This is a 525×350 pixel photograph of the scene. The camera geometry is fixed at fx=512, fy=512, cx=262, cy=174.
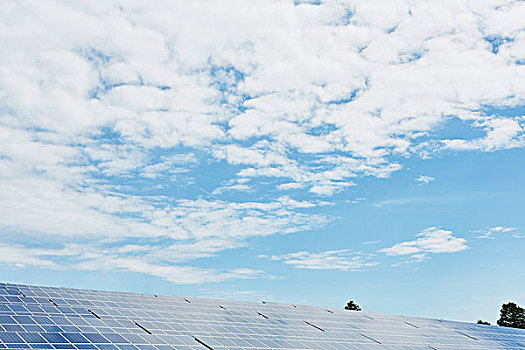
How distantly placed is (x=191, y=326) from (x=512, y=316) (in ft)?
240

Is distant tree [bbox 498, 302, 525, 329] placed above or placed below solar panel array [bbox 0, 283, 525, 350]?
above

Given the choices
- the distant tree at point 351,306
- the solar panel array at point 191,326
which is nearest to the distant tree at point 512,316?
the distant tree at point 351,306

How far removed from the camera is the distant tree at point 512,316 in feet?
268

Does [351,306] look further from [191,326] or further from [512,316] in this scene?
[191,326]

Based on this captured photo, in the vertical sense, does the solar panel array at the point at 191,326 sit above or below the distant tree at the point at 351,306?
below

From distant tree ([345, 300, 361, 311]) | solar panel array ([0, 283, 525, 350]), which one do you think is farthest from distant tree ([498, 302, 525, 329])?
solar panel array ([0, 283, 525, 350])

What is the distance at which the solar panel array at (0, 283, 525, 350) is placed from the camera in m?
20.9

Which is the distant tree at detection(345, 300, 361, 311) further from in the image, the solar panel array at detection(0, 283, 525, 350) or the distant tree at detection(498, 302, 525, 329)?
the solar panel array at detection(0, 283, 525, 350)

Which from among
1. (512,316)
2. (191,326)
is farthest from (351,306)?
(191,326)

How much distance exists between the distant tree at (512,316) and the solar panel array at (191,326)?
152ft

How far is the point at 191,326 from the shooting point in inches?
1034

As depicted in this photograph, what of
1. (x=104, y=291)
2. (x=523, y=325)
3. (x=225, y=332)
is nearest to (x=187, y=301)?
(x=104, y=291)

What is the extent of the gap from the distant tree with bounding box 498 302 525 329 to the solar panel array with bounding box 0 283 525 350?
46405mm

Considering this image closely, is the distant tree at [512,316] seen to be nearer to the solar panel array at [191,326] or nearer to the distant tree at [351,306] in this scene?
the distant tree at [351,306]
